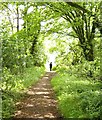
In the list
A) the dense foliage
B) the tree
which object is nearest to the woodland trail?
the dense foliage

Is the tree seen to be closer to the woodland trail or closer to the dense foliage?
the dense foliage

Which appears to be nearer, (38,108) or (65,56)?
(38,108)

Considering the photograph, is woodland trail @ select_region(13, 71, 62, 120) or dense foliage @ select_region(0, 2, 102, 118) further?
dense foliage @ select_region(0, 2, 102, 118)

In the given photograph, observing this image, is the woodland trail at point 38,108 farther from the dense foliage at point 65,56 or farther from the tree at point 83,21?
the tree at point 83,21

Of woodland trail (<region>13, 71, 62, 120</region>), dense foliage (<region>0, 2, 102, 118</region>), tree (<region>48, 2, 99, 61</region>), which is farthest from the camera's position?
tree (<region>48, 2, 99, 61</region>)

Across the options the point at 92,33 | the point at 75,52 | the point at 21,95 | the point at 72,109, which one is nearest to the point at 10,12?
the point at 75,52

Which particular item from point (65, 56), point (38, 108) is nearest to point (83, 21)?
point (65, 56)

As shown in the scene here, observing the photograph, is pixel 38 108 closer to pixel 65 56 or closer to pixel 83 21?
pixel 83 21

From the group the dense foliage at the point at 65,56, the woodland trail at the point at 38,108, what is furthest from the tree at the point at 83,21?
the woodland trail at the point at 38,108

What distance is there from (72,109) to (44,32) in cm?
841

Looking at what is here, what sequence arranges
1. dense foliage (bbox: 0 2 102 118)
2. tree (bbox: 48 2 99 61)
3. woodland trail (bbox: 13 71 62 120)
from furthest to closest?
1. tree (bbox: 48 2 99 61)
2. dense foliage (bbox: 0 2 102 118)
3. woodland trail (bbox: 13 71 62 120)

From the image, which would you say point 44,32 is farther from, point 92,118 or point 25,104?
point 92,118

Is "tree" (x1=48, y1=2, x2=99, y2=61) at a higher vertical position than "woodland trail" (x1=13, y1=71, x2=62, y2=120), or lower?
higher

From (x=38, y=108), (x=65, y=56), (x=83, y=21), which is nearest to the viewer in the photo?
(x=38, y=108)
